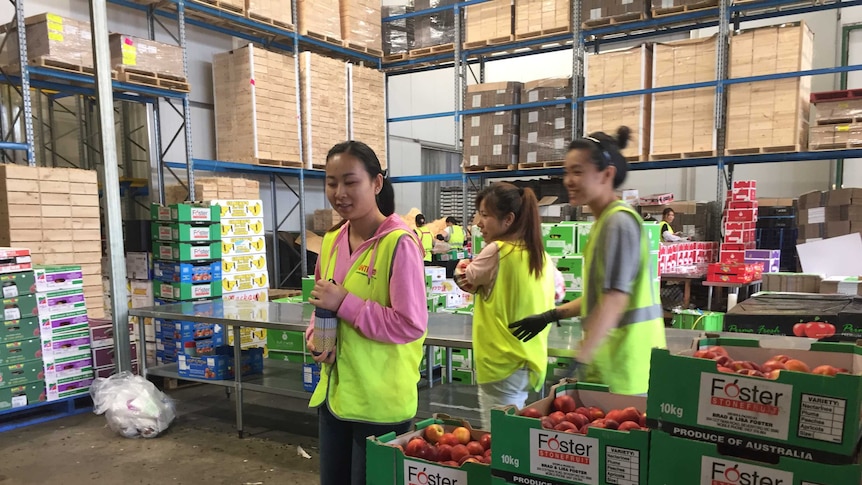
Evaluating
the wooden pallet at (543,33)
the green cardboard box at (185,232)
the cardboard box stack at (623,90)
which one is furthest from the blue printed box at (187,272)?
the wooden pallet at (543,33)

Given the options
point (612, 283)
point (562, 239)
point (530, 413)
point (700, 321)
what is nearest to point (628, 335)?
point (612, 283)

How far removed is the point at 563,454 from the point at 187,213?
19.2ft

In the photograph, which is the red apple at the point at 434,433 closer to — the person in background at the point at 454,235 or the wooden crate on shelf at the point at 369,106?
the person in background at the point at 454,235

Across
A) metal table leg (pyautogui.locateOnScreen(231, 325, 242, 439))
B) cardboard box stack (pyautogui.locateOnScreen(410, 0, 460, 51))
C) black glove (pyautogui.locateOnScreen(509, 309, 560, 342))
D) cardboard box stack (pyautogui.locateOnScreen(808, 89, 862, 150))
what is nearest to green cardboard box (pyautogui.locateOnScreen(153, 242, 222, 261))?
metal table leg (pyautogui.locateOnScreen(231, 325, 242, 439))

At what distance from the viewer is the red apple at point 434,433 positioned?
1.72 metres

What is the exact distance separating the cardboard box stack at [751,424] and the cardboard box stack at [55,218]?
19.4 feet

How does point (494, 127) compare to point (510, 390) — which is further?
point (494, 127)

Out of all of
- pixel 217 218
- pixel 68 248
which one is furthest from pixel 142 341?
pixel 217 218

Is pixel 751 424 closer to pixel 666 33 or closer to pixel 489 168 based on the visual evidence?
pixel 489 168

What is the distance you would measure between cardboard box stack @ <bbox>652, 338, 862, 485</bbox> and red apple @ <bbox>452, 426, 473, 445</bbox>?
59 centimetres

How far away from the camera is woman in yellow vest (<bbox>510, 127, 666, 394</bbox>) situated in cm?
193

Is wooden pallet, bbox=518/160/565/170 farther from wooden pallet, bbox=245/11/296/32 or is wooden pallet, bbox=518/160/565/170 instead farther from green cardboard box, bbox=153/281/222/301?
green cardboard box, bbox=153/281/222/301

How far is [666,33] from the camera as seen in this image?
9391 mm

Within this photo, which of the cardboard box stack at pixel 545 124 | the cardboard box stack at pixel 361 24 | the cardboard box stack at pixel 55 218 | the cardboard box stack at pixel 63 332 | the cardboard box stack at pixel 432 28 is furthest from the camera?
the cardboard box stack at pixel 432 28
